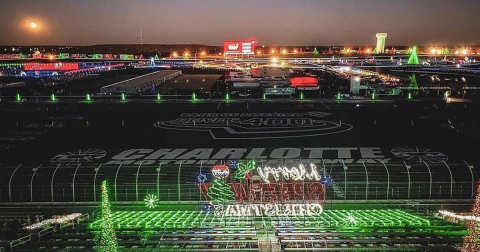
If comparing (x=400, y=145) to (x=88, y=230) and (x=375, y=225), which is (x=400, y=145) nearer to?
(x=375, y=225)

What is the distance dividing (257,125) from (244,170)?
21234 mm

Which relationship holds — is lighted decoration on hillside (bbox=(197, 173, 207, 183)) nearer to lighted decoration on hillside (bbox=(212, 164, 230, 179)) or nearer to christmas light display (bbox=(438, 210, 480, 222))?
lighted decoration on hillside (bbox=(212, 164, 230, 179))

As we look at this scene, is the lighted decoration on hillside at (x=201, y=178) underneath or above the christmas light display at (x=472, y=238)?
above

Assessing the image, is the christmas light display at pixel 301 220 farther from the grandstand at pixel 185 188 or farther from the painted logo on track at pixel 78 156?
the painted logo on track at pixel 78 156

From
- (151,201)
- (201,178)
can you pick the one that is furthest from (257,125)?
(151,201)

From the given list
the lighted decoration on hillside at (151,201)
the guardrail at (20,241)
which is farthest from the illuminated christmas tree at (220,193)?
the guardrail at (20,241)

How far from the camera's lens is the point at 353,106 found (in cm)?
5675

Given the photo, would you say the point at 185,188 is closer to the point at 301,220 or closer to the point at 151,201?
the point at 151,201

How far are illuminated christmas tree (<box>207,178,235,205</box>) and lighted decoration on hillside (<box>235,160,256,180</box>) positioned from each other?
983mm

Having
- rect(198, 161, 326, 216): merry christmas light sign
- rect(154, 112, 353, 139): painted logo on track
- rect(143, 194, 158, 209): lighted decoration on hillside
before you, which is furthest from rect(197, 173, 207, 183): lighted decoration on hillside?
rect(154, 112, 353, 139): painted logo on track

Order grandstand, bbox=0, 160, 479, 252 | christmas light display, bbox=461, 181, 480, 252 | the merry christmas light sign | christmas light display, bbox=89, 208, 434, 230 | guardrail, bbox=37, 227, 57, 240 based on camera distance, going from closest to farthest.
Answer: christmas light display, bbox=461, 181, 480, 252
grandstand, bbox=0, 160, 479, 252
guardrail, bbox=37, 227, 57, 240
christmas light display, bbox=89, 208, 434, 230
the merry christmas light sign

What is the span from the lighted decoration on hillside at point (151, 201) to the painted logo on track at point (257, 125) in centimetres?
1738

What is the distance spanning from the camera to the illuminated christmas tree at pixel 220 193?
2081 centimetres

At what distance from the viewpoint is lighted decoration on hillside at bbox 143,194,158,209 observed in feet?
68.7
